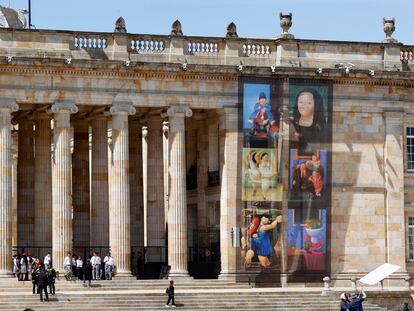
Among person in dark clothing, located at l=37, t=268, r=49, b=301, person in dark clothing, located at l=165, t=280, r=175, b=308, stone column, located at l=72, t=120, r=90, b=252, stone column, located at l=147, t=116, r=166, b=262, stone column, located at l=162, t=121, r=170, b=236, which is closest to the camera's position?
person in dark clothing, located at l=37, t=268, r=49, b=301

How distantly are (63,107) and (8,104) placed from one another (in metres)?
2.37

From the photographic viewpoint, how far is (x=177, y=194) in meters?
66.6

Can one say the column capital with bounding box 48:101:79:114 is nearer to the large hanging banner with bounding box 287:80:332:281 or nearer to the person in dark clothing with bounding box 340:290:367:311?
the large hanging banner with bounding box 287:80:332:281

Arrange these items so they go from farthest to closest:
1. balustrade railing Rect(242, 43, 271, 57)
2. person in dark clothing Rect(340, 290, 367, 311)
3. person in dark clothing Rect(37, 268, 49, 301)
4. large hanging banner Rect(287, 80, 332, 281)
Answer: balustrade railing Rect(242, 43, 271, 57) < large hanging banner Rect(287, 80, 332, 281) < person in dark clothing Rect(37, 268, 49, 301) < person in dark clothing Rect(340, 290, 367, 311)

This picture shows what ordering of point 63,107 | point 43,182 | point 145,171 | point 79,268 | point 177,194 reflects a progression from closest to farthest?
point 79,268
point 63,107
point 177,194
point 43,182
point 145,171

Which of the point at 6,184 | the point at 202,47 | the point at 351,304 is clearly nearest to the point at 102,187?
the point at 6,184

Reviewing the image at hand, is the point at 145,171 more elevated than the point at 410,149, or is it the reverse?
the point at 410,149

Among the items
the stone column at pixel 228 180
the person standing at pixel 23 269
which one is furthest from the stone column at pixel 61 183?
the stone column at pixel 228 180

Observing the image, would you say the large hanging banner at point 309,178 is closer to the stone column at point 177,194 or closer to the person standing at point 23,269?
the stone column at point 177,194

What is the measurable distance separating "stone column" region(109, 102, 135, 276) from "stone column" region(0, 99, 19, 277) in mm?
4466

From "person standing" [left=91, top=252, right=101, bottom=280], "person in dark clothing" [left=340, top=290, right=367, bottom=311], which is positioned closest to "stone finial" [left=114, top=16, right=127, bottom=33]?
"person standing" [left=91, top=252, right=101, bottom=280]

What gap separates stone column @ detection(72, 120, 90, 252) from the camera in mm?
71688

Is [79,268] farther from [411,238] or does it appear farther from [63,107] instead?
[411,238]

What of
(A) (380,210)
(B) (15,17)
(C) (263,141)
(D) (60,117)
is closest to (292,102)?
(C) (263,141)
